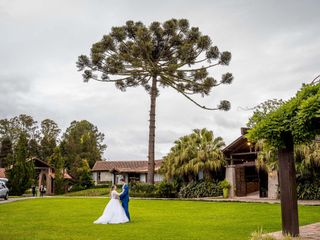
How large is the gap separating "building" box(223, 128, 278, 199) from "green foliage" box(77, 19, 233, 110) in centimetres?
371

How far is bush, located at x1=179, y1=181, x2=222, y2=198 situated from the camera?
25484 millimetres

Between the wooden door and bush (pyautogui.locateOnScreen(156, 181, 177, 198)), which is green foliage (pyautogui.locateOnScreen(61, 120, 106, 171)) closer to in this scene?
bush (pyautogui.locateOnScreen(156, 181, 177, 198))

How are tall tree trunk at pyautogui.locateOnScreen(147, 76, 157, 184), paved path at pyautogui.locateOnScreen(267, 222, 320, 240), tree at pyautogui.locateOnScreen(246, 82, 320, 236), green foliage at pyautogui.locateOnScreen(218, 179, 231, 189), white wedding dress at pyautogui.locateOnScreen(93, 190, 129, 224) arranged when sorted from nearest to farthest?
tree at pyautogui.locateOnScreen(246, 82, 320, 236) → paved path at pyautogui.locateOnScreen(267, 222, 320, 240) → white wedding dress at pyautogui.locateOnScreen(93, 190, 129, 224) → green foliage at pyautogui.locateOnScreen(218, 179, 231, 189) → tall tree trunk at pyautogui.locateOnScreen(147, 76, 157, 184)

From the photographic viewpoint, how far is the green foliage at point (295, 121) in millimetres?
6859

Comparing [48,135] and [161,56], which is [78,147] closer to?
[48,135]

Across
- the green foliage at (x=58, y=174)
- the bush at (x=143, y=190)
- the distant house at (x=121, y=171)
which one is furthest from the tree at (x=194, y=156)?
the distant house at (x=121, y=171)

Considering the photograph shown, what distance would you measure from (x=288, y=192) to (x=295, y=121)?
4.76 feet

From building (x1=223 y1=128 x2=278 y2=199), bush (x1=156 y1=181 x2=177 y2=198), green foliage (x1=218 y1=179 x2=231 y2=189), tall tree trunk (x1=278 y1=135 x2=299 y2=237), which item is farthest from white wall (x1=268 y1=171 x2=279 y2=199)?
tall tree trunk (x1=278 y1=135 x2=299 y2=237)

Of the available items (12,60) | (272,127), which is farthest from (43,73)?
(272,127)

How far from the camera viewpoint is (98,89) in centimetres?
3238

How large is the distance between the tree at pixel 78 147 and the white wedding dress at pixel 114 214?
38.2m

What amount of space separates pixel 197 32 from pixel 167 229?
20.4 m

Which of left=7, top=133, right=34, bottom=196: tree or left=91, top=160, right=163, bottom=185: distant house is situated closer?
left=7, top=133, right=34, bottom=196: tree

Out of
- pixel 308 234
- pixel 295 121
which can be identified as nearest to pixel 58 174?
pixel 308 234
